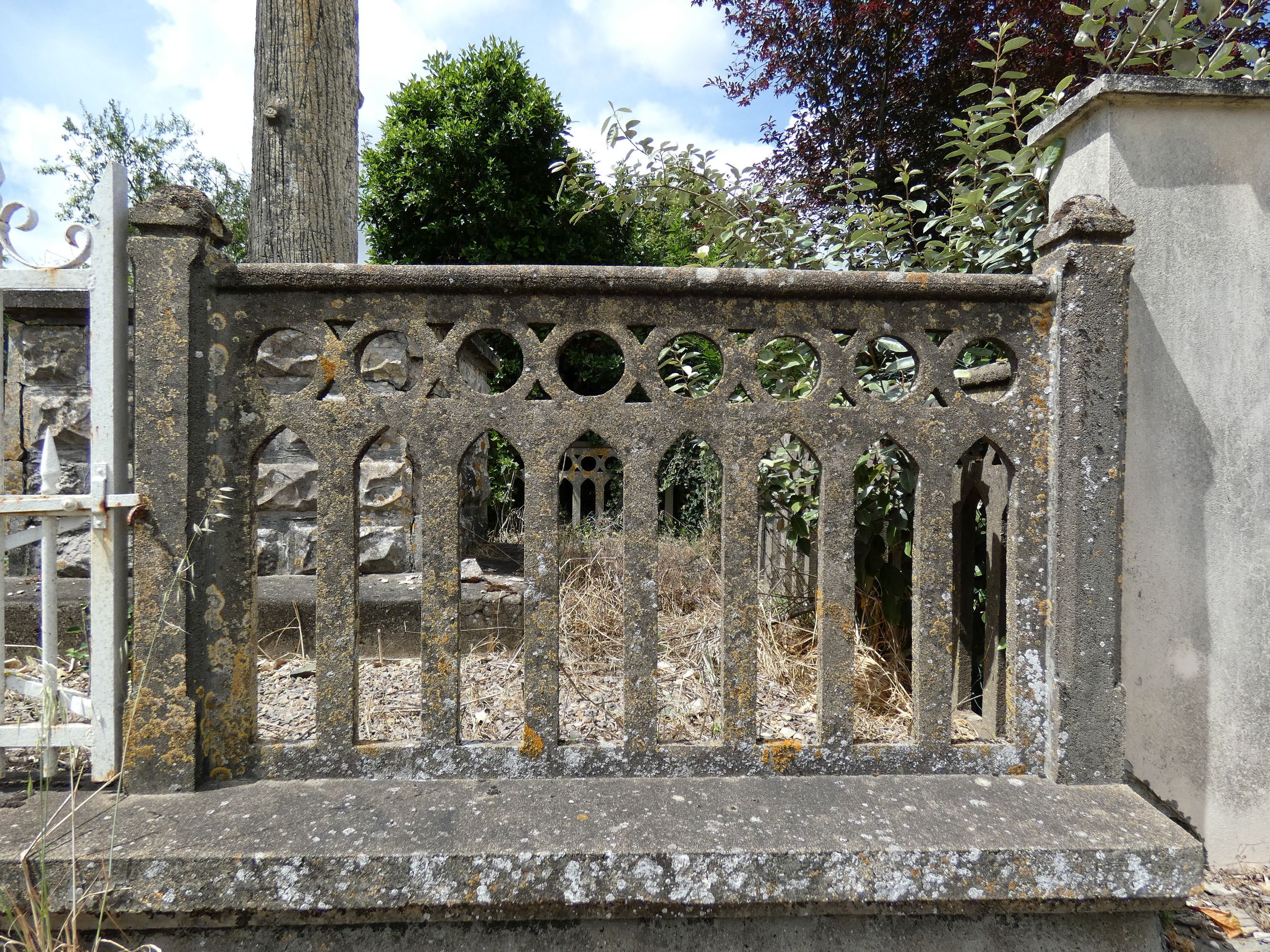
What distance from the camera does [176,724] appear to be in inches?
57.1

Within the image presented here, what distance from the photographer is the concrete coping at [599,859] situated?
4.12ft

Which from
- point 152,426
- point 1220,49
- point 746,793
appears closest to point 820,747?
point 746,793

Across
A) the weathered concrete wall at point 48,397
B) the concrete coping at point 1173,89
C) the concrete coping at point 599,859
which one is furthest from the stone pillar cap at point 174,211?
the concrete coping at point 1173,89

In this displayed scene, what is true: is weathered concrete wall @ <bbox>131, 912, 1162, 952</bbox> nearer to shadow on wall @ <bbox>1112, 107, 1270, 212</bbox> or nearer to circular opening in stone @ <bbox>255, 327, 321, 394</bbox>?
shadow on wall @ <bbox>1112, 107, 1270, 212</bbox>

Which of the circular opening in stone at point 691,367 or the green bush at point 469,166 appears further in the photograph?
the green bush at point 469,166

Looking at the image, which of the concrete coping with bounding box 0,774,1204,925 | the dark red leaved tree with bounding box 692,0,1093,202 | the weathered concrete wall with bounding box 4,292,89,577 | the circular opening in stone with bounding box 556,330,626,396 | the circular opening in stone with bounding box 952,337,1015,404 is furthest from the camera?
the circular opening in stone with bounding box 556,330,626,396

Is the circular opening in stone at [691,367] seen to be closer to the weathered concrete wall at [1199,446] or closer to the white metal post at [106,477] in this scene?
the weathered concrete wall at [1199,446]

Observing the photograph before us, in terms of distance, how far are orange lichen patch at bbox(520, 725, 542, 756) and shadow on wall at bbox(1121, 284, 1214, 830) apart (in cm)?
163

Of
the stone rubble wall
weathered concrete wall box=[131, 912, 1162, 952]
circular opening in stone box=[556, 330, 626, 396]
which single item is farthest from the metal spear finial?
circular opening in stone box=[556, 330, 626, 396]

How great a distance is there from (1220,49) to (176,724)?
11.1 feet

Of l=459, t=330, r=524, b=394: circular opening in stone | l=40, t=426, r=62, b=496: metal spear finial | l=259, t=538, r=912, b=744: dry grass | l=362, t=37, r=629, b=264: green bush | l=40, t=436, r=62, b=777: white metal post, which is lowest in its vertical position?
l=259, t=538, r=912, b=744: dry grass

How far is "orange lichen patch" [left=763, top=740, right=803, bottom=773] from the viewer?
60.6 inches

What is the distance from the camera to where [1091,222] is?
59.2 inches

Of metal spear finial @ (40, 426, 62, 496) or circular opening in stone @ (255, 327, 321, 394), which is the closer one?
metal spear finial @ (40, 426, 62, 496)
